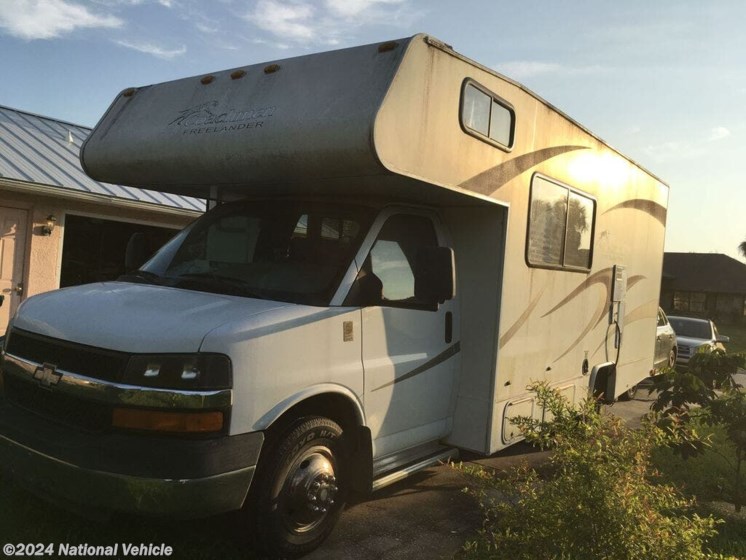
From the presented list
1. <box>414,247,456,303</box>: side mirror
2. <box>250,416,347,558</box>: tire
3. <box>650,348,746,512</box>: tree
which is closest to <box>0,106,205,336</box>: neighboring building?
<box>414,247,456,303</box>: side mirror

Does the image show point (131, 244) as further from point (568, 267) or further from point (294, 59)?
point (568, 267)

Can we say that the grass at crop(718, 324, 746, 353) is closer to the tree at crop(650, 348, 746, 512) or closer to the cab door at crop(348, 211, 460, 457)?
the tree at crop(650, 348, 746, 512)

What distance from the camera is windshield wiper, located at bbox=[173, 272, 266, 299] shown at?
3.97 metres

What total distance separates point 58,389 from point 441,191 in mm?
2636

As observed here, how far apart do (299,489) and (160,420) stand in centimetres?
94

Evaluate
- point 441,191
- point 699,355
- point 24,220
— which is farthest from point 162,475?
point 24,220

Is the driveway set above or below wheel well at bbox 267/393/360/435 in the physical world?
below

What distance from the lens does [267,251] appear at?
442cm

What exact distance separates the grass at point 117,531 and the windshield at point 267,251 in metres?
1.40

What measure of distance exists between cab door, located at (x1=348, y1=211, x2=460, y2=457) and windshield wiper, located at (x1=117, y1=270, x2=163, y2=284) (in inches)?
54.9

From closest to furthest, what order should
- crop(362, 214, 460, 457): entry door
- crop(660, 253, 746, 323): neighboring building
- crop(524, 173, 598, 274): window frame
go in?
crop(362, 214, 460, 457): entry door → crop(524, 173, 598, 274): window frame → crop(660, 253, 746, 323): neighboring building

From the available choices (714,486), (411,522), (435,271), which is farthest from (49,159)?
(714,486)

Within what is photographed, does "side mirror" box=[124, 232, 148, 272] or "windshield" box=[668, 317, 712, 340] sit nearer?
"side mirror" box=[124, 232, 148, 272]

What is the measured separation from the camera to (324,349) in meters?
3.78
